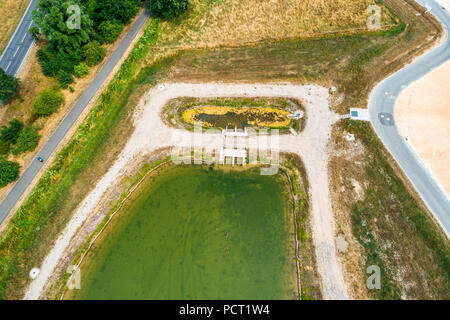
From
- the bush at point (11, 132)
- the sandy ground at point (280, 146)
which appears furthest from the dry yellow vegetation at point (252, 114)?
the bush at point (11, 132)

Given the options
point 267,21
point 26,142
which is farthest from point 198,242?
point 267,21

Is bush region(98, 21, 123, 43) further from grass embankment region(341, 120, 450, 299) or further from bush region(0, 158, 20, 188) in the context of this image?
grass embankment region(341, 120, 450, 299)

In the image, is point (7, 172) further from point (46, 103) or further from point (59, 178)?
point (46, 103)

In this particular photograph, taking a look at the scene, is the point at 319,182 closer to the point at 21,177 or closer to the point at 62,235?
the point at 62,235

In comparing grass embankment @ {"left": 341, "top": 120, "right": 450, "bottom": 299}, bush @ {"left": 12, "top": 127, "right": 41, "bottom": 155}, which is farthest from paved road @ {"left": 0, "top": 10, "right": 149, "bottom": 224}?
grass embankment @ {"left": 341, "top": 120, "right": 450, "bottom": 299}

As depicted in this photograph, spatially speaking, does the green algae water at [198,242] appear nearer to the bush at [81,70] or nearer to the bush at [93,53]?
the bush at [81,70]

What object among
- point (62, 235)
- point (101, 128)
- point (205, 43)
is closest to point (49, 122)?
point (101, 128)
